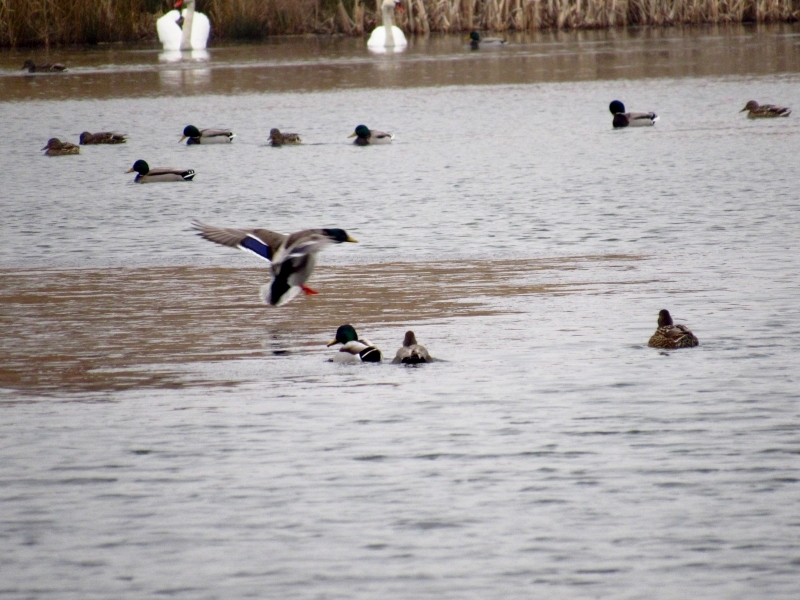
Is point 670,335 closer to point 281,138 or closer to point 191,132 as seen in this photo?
point 281,138

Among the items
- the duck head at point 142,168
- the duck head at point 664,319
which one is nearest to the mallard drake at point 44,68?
the duck head at point 142,168

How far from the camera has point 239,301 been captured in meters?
10.6

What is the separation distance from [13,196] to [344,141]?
7.08 metres

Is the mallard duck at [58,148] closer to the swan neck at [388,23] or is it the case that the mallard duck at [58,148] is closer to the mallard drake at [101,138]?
the mallard drake at [101,138]

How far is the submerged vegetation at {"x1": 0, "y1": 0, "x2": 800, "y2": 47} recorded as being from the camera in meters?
43.7

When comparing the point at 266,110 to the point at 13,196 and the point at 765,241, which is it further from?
the point at 765,241

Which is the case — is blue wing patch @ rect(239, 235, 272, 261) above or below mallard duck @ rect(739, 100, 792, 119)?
below

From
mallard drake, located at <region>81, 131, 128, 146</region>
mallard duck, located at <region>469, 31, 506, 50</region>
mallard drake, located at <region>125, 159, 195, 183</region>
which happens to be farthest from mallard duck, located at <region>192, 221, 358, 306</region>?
mallard duck, located at <region>469, 31, 506, 50</region>

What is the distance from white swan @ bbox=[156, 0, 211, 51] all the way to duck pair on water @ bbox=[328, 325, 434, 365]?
35.8 metres

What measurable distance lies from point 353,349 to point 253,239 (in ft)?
5.98

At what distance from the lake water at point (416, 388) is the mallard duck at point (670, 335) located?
163 millimetres

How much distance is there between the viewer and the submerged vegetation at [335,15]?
143ft

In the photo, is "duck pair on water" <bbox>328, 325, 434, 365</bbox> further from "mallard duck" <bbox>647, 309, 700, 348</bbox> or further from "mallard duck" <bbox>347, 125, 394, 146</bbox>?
"mallard duck" <bbox>347, 125, 394, 146</bbox>

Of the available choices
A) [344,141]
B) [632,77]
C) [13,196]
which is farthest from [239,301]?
[632,77]
